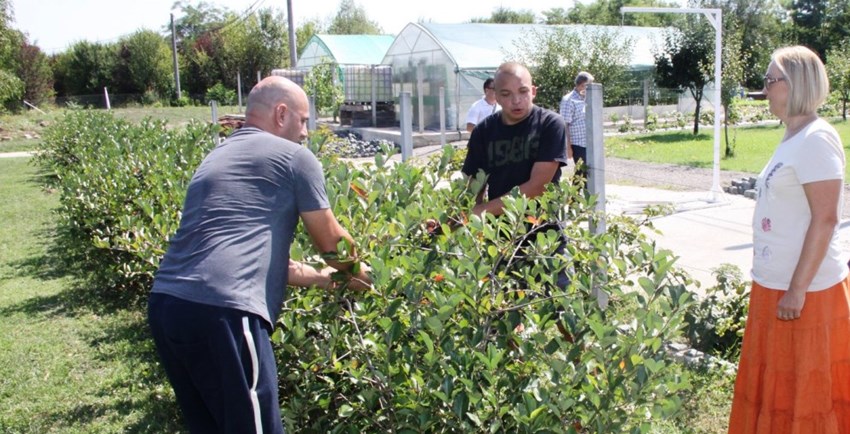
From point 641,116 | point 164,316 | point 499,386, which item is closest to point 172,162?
point 164,316

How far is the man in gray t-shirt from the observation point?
2.38m

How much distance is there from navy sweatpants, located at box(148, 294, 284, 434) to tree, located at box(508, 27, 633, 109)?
1934cm

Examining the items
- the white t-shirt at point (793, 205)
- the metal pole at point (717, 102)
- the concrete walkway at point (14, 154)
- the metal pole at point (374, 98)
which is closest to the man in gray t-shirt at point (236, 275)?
the white t-shirt at point (793, 205)

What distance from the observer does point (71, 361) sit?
216 inches

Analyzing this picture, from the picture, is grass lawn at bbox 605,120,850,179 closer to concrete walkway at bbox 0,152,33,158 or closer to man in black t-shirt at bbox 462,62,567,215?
man in black t-shirt at bbox 462,62,567,215

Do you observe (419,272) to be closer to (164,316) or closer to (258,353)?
(258,353)

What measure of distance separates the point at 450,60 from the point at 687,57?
7282mm

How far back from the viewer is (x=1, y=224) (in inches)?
476

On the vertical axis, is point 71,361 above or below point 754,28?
below

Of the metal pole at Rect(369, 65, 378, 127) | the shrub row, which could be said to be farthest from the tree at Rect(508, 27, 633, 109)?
the shrub row

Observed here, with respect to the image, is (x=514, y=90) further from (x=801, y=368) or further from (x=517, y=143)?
(x=801, y=368)

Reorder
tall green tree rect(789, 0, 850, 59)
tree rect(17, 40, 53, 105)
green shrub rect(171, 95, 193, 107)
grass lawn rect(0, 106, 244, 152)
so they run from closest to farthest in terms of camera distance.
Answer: grass lawn rect(0, 106, 244, 152)
tall green tree rect(789, 0, 850, 59)
tree rect(17, 40, 53, 105)
green shrub rect(171, 95, 193, 107)

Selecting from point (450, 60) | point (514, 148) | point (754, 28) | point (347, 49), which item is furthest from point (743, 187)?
point (347, 49)

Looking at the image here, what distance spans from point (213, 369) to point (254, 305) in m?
0.24
